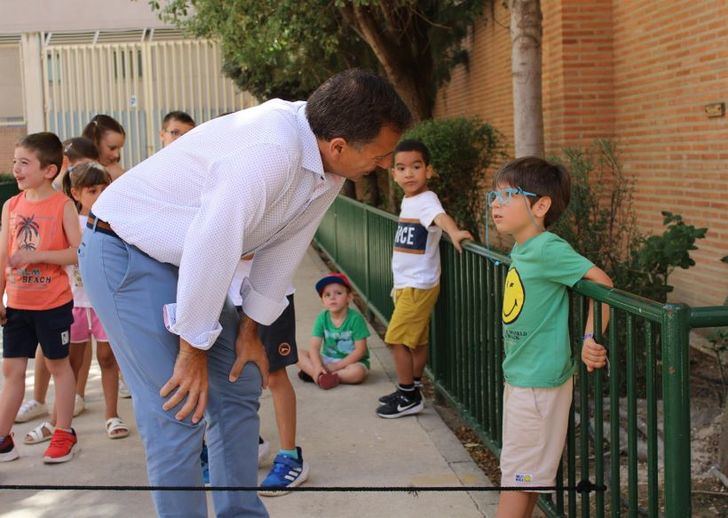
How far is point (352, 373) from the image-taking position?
635 centimetres

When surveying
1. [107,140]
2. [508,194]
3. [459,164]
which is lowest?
[508,194]

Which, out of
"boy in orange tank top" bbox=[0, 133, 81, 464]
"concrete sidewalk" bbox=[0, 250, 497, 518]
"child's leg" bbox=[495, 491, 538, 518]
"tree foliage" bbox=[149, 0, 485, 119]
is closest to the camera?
"child's leg" bbox=[495, 491, 538, 518]

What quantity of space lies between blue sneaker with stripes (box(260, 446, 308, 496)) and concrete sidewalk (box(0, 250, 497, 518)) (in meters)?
0.06

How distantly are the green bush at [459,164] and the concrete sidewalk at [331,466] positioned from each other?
12.6ft

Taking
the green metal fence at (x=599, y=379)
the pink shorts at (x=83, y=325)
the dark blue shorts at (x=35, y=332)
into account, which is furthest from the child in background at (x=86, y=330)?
the green metal fence at (x=599, y=379)

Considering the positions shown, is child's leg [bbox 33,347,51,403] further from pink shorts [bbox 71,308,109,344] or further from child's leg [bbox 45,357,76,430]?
child's leg [bbox 45,357,76,430]

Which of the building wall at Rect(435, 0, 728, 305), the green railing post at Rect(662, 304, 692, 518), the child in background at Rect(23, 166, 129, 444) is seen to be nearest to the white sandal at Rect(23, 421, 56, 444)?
the child in background at Rect(23, 166, 129, 444)

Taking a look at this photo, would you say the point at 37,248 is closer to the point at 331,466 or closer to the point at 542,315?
the point at 331,466

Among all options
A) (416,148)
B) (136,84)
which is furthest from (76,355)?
(136,84)

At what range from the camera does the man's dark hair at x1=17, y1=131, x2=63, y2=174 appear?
16.1 ft

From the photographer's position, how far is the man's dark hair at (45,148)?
16.1 feet

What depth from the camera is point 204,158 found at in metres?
2.72

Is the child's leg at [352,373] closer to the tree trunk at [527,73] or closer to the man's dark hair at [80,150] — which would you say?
the tree trunk at [527,73]

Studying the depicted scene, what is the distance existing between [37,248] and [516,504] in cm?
294
